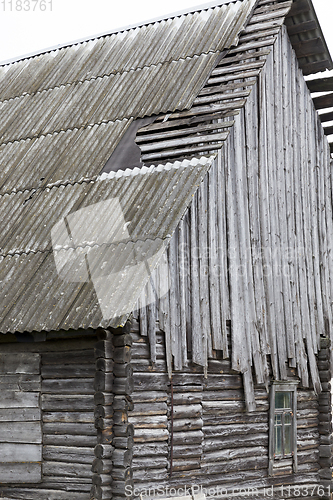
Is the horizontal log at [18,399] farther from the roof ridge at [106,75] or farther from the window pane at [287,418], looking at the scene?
the roof ridge at [106,75]

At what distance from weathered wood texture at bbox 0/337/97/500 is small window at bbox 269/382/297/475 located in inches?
140

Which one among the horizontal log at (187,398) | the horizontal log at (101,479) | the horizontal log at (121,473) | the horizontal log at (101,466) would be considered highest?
the horizontal log at (187,398)

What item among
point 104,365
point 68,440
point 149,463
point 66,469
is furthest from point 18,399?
point 149,463

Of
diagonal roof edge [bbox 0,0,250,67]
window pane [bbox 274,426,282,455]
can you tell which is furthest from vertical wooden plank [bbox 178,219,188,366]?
diagonal roof edge [bbox 0,0,250,67]

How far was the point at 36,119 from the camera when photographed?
39.5 ft

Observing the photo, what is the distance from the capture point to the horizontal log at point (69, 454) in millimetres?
8062

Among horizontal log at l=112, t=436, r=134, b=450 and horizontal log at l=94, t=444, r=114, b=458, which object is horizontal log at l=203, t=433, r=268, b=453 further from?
horizontal log at l=94, t=444, r=114, b=458

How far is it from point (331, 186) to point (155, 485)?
7.74 meters

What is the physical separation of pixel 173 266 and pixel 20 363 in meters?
2.50

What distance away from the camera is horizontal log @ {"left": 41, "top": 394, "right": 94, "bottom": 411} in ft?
26.8

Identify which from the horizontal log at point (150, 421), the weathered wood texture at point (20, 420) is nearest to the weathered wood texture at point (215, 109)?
the weathered wood texture at point (20, 420)

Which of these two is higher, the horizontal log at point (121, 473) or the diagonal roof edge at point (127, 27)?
the diagonal roof edge at point (127, 27)

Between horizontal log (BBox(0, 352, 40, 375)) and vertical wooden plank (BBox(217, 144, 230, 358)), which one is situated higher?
vertical wooden plank (BBox(217, 144, 230, 358))

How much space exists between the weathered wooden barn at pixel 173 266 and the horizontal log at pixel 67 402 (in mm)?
20
